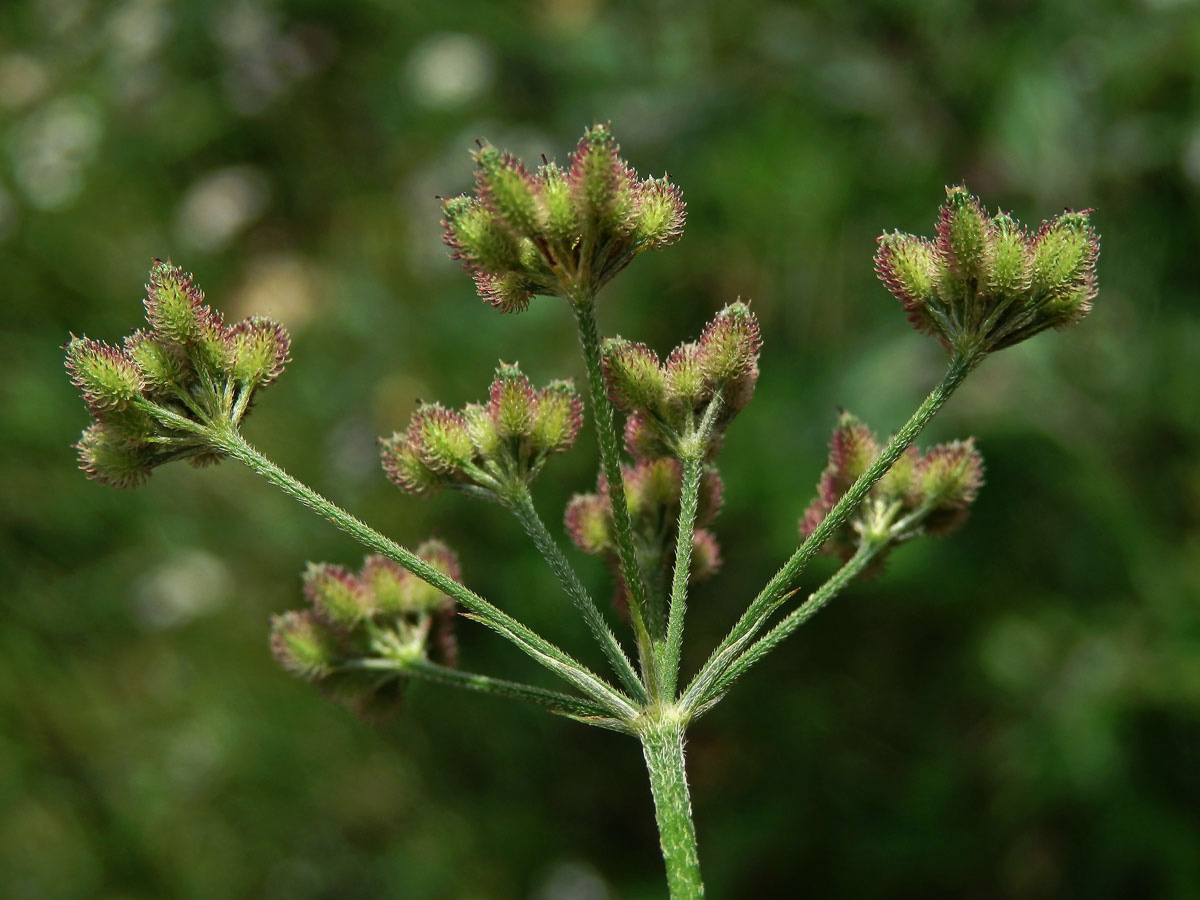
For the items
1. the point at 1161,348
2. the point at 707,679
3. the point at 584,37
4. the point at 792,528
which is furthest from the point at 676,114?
the point at 707,679

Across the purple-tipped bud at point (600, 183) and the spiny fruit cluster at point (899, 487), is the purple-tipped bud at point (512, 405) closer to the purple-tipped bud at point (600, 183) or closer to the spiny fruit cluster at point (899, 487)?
the purple-tipped bud at point (600, 183)

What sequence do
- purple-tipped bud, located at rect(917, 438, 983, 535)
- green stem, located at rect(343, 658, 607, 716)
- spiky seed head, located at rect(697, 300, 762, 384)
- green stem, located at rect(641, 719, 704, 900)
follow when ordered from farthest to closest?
purple-tipped bud, located at rect(917, 438, 983, 535) → spiky seed head, located at rect(697, 300, 762, 384) → green stem, located at rect(343, 658, 607, 716) → green stem, located at rect(641, 719, 704, 900)

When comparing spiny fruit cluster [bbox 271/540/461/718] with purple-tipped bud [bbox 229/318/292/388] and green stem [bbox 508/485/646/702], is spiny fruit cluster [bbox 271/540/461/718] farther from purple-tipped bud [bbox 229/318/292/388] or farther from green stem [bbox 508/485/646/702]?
purple-tipped bud [bbox 229/318/292/388]

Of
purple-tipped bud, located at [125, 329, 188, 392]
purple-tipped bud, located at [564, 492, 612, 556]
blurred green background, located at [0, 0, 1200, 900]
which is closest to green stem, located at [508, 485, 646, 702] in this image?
purple-tipped bud, located at [564, 492, 612, 556]

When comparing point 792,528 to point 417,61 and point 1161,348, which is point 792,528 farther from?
point 417,61

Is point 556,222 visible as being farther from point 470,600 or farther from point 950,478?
point 950,478

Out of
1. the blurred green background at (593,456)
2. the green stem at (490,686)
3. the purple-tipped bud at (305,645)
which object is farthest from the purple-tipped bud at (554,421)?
the blurred green background at (593,456)
